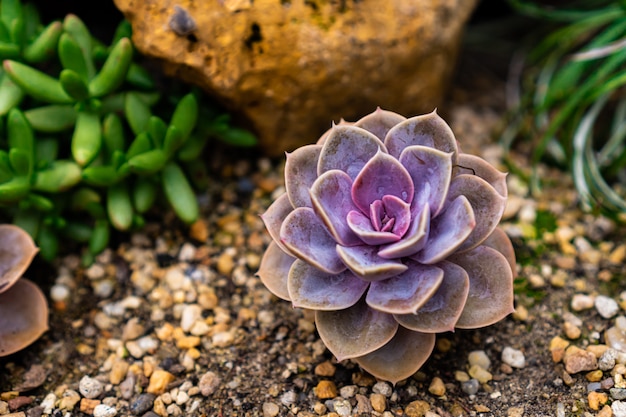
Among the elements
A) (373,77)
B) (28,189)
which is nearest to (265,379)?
(28,189)

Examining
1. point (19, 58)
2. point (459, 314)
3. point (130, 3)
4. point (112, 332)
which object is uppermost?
point (130, 3)

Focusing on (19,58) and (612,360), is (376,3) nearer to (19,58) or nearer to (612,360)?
(19,58)

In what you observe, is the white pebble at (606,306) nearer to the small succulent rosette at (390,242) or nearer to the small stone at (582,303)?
the small stone at (582,303)

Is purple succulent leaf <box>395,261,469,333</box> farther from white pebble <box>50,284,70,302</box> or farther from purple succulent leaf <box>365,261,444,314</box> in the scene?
white pebble <box>50,284,70,302</box>

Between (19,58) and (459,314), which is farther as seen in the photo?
(19,58)

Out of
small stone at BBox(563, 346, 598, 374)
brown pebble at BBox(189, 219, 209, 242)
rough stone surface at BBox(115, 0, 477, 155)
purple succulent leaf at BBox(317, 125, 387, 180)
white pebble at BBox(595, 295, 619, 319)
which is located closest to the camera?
purple succulent leaf at BBox(317, 125, 387, 180)

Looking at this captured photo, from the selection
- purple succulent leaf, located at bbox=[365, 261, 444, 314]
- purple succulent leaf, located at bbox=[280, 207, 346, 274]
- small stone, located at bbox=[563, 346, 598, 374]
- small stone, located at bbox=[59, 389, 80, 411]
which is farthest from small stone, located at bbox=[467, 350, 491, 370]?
small stone, located at bbox=[59, 389, 80, 411]
